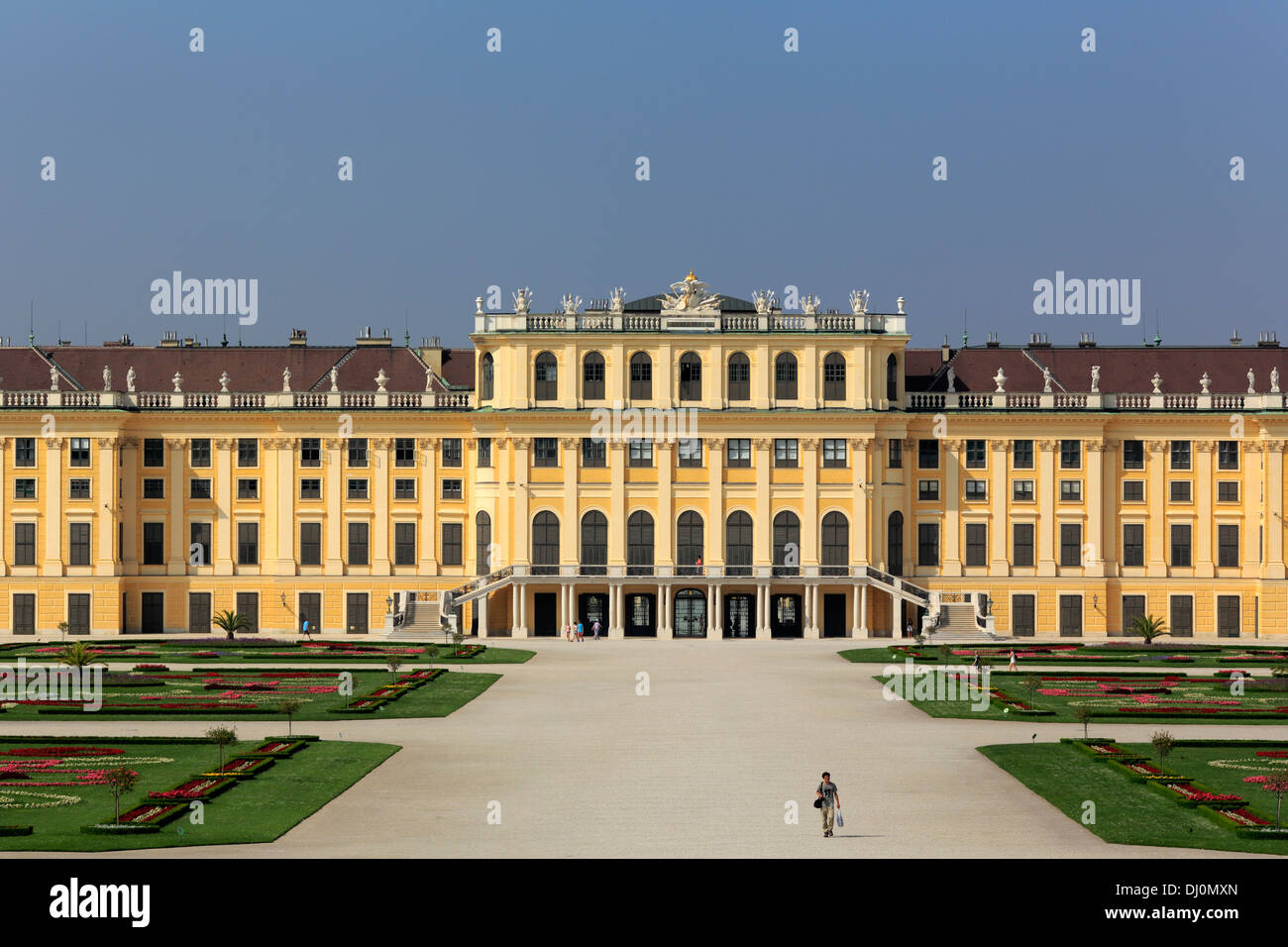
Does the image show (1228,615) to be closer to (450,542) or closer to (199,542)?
(450,542)

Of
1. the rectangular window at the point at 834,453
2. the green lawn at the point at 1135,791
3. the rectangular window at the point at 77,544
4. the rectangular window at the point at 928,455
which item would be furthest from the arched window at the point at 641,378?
the green lawn at the point at 1135,791

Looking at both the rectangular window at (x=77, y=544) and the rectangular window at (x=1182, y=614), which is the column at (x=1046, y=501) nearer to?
the rectangular window at (x=1182, y=614)

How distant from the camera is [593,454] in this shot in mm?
99250

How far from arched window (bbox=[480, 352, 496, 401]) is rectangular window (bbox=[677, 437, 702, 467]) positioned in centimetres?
1107

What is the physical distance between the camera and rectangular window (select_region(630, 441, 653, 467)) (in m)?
99.1

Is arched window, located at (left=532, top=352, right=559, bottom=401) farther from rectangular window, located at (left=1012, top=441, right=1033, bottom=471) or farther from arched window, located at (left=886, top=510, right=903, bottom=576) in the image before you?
rectangular window, located at (left=1012, top=441, right=1033, bottom=471)

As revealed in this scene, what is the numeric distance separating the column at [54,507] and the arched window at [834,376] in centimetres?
4173

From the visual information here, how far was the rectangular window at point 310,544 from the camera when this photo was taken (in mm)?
101062

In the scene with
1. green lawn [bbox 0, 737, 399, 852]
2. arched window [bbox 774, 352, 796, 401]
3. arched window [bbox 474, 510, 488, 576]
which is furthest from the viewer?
arched window [bbox 474, 510, 488, 576]

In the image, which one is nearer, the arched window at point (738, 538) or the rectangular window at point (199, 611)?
the arched window at point (738, 538)

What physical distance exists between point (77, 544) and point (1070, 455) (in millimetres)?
54910

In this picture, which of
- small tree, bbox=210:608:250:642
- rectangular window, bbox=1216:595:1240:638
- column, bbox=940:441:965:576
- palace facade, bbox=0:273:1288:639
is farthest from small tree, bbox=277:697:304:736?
rectangular window, bbox=1216:595:1240:638

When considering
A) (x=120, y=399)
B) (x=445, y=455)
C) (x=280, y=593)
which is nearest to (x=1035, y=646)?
(x=445, y=455)
